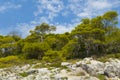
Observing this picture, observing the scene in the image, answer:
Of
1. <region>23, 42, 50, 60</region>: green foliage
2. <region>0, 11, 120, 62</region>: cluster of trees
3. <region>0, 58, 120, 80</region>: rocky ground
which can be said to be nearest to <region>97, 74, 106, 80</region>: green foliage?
<region>0, 58, 120, 80</region>: rocky ground

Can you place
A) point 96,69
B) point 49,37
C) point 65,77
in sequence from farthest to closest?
1. point 49,37
2. point 96,69
3. point 65,77

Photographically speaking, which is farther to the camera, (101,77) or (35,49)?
(35,49)

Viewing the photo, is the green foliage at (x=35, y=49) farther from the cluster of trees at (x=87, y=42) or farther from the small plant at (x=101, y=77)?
the small plant at (x=101, y=77)

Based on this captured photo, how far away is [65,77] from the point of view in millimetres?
32281

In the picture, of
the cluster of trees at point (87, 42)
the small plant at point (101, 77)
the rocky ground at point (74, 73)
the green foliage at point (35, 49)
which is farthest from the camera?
the green foliage at point (35, 49)

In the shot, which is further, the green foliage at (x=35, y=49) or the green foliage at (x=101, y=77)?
the green foliage at (x=35, y=49)

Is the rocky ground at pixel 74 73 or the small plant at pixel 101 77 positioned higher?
the rocky ground at pixel 74 73

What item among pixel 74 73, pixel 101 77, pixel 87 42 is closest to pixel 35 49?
pixel 87 42

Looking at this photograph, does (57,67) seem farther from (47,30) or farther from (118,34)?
(47,30)

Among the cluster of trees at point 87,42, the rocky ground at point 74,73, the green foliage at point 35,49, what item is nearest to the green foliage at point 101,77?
the rocky ground at point 74,73

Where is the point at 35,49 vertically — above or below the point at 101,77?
above

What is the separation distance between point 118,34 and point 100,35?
3709mm

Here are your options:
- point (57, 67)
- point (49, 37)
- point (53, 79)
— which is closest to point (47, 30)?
point (49, 37)

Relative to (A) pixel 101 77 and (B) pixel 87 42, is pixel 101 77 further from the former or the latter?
(B) pixel 87 42
